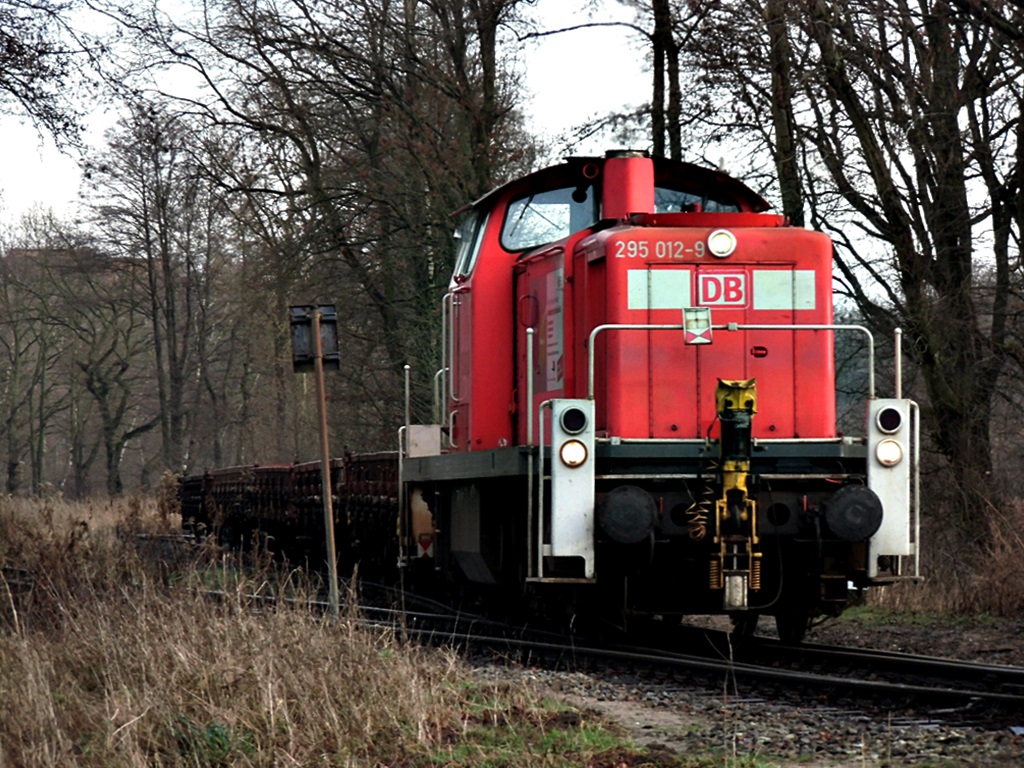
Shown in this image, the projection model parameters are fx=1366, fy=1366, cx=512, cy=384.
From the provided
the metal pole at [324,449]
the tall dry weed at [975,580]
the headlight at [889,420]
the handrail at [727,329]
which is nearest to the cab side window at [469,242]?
the metal pole at [324,449]

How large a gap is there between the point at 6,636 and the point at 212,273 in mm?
32129

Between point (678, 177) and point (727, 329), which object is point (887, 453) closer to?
point (727, 329)

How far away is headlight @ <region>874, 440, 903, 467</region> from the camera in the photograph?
7.98 metres

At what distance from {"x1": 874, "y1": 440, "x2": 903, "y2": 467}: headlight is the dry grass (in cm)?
272

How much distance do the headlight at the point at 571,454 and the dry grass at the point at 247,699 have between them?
131 cm

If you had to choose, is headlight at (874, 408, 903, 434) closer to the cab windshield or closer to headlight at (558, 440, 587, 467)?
headlight at (558, 440, 587, 467)

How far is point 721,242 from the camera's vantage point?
8492 mm

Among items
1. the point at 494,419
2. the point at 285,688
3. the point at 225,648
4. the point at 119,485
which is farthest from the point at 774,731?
the point at 119,485

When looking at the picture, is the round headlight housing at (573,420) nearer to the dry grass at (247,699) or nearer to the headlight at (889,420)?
the dry grass at (247,699)

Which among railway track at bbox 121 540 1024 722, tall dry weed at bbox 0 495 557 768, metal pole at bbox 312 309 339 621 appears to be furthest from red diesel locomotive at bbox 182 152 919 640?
tall dry weed at bbox 0 495 557 768

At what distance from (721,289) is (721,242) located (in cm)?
31

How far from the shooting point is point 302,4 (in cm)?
2291

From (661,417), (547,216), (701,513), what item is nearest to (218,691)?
(701,513)

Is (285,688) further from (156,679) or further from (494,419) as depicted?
(494,419)
